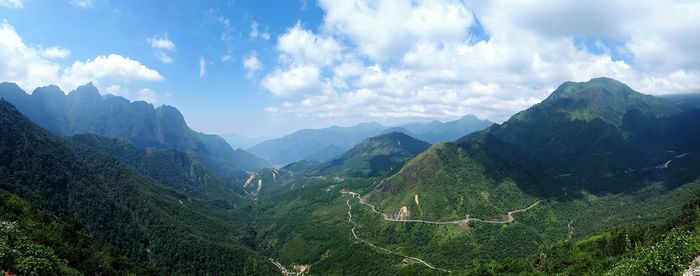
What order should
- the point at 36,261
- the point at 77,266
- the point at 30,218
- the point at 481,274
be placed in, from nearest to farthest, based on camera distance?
the point at 36,261 → the point at 77,266 → the point at 30,218 → the point at 481,274

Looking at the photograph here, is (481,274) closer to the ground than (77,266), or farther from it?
closer to the ground

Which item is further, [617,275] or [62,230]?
[62,230]

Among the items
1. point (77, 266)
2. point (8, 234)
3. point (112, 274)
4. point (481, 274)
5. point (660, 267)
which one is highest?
point (8, 234)

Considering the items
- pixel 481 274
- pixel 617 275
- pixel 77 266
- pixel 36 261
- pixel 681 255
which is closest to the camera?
pixel 681 255

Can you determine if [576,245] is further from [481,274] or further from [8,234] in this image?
[8,234]

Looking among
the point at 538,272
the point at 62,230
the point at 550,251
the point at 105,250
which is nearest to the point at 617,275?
the point at 538,272

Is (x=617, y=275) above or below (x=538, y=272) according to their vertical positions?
above

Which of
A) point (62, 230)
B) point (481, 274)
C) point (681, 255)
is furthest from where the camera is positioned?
point (481, 274)

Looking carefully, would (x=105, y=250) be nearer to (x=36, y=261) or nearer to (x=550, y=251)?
(x=36, y=261)

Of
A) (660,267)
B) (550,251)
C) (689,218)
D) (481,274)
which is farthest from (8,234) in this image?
(689,218)

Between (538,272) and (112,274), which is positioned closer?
(112,274)
